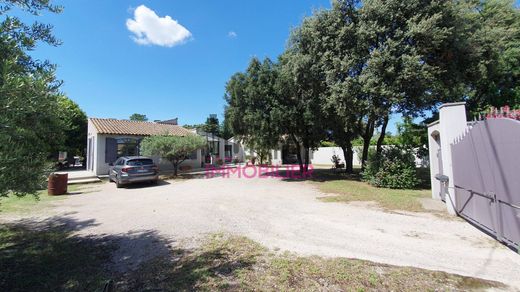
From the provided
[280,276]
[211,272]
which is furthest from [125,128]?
[280,276]

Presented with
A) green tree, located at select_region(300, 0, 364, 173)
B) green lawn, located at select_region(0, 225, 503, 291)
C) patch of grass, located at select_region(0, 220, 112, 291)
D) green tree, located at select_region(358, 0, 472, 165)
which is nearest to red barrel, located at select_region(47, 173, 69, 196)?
patch of grass, located at select_region(0, 220, 112, 291)

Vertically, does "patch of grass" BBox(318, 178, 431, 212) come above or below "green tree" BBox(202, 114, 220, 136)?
below

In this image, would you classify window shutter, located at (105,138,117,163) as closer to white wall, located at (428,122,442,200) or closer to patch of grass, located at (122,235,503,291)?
patch of grass, located at (122,235,503,291)

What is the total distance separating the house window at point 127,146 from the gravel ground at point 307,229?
9.48 m

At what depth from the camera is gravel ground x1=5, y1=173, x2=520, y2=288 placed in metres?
3.96

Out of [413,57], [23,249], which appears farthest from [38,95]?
[413,57]

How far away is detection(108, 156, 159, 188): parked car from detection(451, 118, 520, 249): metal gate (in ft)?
43.0

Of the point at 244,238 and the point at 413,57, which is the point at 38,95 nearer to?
the point at 244,238

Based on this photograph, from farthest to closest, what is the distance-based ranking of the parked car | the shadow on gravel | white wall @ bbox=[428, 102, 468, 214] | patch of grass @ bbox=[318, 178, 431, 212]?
1. the shadow on gravel
2. the parked car
3. patch of grass @ bbox=[318, 178, 431, 212]
4. white wall @ bbox=[428, 102, 468, 214]

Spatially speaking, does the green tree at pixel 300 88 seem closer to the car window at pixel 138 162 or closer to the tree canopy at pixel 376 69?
the tree canopy at pixel 376 69

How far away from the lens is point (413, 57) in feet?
33.0

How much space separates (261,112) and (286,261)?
37.5 feet

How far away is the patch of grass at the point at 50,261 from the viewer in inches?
130

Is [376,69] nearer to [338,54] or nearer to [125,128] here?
[338,54]
